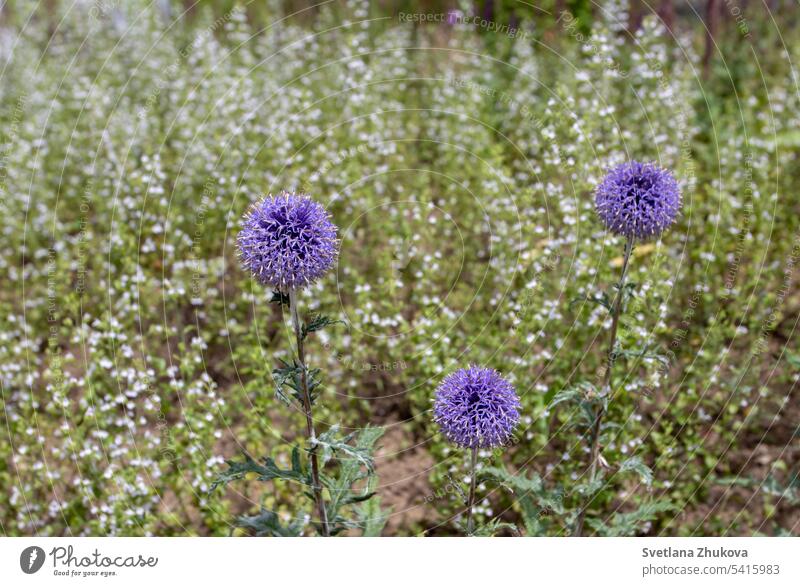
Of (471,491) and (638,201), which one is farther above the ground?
(638,201)

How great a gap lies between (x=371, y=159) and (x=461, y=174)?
2.85 feet

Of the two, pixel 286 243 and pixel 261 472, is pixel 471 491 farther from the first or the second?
pixel 286 243

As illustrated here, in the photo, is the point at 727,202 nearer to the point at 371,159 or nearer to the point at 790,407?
the point at 790,407

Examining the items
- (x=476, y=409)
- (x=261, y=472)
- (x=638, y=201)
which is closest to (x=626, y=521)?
(x=476, y=409)

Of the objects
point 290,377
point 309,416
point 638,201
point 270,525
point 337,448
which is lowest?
point 270,525

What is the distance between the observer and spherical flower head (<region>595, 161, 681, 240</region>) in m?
3.96

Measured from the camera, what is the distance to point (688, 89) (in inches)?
325

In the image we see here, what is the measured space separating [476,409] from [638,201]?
138 centimetres

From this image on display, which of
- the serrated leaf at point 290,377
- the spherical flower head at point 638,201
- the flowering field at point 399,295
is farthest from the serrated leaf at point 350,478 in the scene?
the spherical flower head at point 638,201

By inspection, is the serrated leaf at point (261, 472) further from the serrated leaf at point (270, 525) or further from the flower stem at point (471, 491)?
the flower stem at point (471, 491)

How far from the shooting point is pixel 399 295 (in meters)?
6.47

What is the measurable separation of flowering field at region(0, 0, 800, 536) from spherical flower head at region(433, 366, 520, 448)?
2cm

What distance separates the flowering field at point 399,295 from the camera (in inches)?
174

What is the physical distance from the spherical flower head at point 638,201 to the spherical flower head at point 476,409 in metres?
1.04
